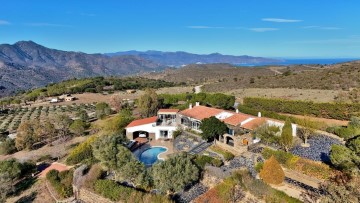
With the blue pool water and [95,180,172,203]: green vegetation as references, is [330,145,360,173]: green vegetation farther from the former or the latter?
the blue pool water

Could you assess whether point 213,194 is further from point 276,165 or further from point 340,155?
point 340,155

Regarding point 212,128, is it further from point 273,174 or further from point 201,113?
point 273,174

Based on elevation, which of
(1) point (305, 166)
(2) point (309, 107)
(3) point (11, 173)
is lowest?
(3) point (11, 173)

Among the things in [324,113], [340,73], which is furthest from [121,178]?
[340,73]

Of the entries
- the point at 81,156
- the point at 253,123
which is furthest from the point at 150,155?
the point at 253,123

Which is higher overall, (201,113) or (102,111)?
(201,113)

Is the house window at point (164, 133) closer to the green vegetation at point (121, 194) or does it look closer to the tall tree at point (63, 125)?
the tall tree at point (63, 125)

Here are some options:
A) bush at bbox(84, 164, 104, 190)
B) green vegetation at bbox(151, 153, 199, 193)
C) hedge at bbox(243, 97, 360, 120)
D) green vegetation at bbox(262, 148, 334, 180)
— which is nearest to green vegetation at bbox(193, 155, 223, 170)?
green vegetation at bbox(151, 153, 199, 193)

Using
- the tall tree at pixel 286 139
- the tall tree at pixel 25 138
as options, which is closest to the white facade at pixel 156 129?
the tall tree at pixel 25 138
